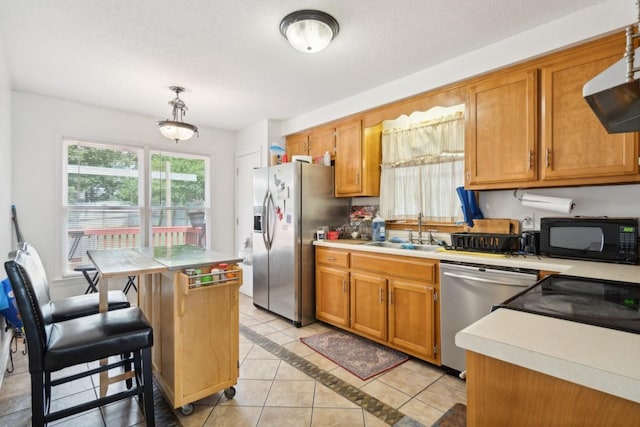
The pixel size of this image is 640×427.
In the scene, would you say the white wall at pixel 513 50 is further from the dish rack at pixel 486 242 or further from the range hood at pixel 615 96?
the dish rack at pixel 486 242

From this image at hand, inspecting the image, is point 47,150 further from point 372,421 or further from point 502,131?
point 502,131

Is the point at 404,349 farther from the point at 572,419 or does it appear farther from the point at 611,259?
the point at 572,419

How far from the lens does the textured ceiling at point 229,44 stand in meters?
1.97

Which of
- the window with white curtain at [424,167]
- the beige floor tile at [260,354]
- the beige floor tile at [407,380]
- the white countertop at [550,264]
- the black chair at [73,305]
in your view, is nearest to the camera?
the white countertop at [550,264]

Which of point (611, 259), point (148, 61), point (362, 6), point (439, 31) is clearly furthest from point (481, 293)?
point (148, 61)

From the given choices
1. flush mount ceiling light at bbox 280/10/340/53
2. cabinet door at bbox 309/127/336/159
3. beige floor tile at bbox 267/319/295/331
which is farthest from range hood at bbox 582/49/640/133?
beige floor tile at bbox 267/319/295/331

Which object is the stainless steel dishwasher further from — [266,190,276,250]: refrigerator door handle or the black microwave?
[266,190,276,250]: refrigerator door handle

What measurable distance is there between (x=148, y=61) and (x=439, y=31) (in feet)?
7.70

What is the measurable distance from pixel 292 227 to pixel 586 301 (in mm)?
2635

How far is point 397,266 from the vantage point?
268cm

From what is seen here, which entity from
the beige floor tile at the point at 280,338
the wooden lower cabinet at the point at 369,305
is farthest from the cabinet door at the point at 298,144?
the beige floor tile at the point at 280,338

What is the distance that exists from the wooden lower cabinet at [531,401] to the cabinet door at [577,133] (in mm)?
1865

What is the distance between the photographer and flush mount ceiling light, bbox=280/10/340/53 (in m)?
2.00

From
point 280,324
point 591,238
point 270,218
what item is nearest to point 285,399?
point 280,324
